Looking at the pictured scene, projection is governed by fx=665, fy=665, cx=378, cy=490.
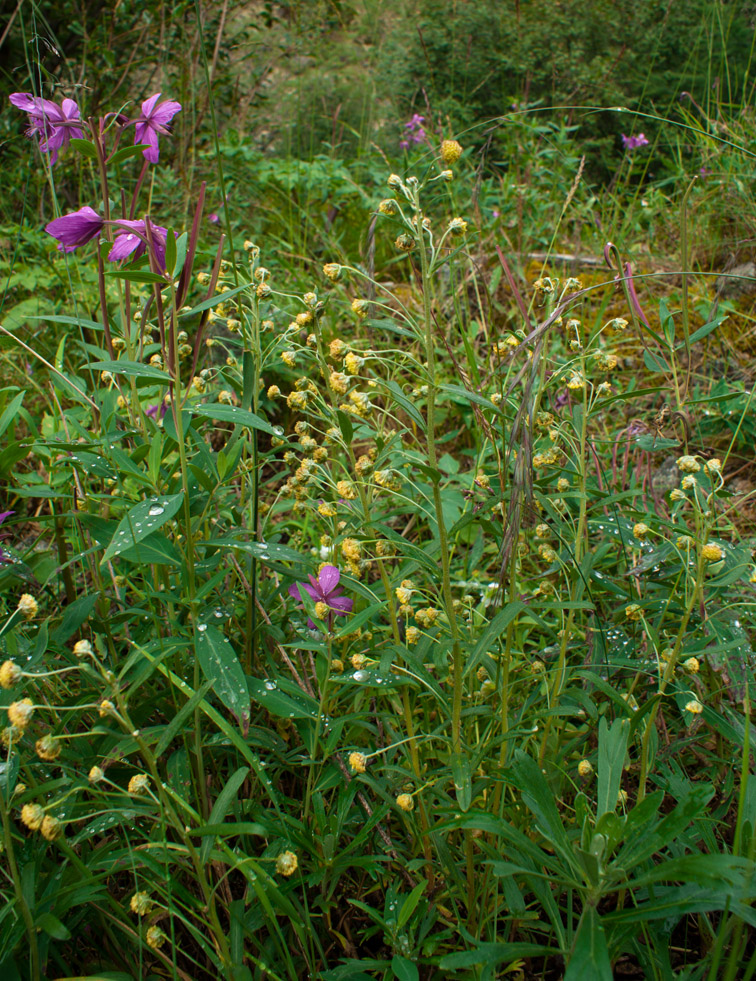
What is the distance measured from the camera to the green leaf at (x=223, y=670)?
860 millimetres

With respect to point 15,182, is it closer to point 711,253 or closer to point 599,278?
point 599,278

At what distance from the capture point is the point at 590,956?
2.18ft

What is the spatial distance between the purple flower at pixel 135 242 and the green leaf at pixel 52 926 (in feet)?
2.83

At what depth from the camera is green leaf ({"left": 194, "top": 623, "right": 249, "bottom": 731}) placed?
2.82 ft

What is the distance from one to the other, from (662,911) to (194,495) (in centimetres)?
90

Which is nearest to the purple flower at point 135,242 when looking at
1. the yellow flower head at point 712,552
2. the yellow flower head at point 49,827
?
the yellow flower head at point 49,827

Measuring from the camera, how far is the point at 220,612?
1026mm

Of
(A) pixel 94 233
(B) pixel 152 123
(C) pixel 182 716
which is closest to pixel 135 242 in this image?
(A) pixel 94 233

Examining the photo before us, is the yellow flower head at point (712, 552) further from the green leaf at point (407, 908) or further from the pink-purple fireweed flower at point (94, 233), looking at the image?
the pink-purple fireweed flower at point (94, 233)

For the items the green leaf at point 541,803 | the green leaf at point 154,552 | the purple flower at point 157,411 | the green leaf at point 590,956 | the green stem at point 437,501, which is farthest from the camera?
the purple flower at point 157,411

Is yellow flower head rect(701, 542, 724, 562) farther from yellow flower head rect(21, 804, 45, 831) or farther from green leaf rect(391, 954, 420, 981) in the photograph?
yellow flower head rect(21, 804, 45, 831)

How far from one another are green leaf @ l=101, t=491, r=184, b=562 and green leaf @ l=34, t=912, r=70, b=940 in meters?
0.44

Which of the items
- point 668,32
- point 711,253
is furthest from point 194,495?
point 668,32

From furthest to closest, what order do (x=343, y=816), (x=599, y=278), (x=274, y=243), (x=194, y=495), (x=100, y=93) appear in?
1. (x=100, y=93)
2. (x=274, y=243)
3. (x=599, y=278)
4. (x=194, y=495)
5. (x=343, y=816)
